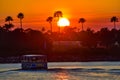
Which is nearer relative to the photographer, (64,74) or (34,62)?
(64,74)

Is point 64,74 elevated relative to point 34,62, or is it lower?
lower

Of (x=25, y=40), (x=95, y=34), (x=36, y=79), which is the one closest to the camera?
(x=36, y=79)

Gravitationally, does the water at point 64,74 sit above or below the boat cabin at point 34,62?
below

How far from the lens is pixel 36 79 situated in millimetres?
64312

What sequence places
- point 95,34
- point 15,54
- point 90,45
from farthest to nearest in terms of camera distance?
point 95,34 → point 90,45 → point 15,54

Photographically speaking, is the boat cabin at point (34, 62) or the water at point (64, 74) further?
the boat cabin at point (34, 62)

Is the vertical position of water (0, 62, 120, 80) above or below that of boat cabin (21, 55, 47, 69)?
below

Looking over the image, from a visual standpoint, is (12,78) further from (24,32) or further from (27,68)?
(24,32)

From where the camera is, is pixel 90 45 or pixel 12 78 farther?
pixel 90 45

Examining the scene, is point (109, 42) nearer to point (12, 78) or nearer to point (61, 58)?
point (61, 58)

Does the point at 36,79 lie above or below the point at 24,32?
below

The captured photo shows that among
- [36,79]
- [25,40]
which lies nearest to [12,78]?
[36,79]

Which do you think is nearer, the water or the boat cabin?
the water

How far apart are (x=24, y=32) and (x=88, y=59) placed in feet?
97.6
